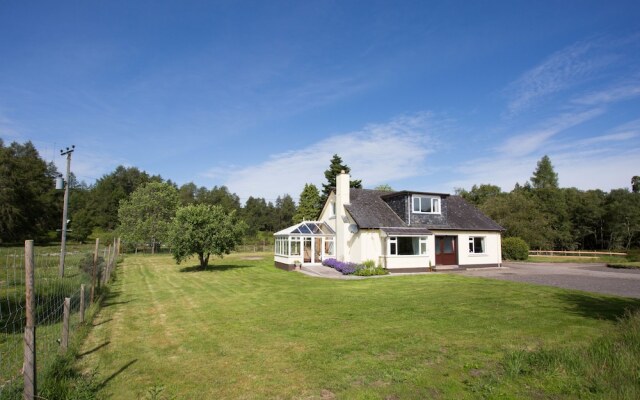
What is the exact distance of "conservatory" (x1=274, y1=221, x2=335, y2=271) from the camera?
89.5 feet

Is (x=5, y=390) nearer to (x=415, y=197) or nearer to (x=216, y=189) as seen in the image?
(x=415, y=197)

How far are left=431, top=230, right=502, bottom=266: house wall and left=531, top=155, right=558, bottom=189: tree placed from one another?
55772mm

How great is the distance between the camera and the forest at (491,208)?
147 feet

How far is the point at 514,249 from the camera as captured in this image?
34.3 meters

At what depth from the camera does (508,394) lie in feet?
18.1

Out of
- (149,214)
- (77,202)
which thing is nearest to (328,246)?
(149,214)

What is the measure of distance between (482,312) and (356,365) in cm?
602

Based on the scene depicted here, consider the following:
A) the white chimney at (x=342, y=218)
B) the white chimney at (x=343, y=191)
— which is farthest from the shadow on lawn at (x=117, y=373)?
the white chimney at (x=343, y=191)

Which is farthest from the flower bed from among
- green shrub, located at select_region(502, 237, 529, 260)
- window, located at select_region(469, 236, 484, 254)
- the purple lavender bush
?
green shrub, located at select_region(502, 237, 529, 260)

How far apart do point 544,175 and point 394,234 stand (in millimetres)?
66368

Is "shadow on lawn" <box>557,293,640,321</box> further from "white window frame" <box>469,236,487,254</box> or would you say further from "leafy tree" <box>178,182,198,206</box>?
"leafy tree" <box>178,182,198,206</box>

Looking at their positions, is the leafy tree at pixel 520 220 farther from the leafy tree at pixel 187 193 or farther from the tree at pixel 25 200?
the leafy tree at pixel 187 193

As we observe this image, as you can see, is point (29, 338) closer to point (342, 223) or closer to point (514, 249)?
point (342, 223)

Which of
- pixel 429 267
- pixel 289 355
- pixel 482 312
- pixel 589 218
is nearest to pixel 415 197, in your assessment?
pixel 429 267
